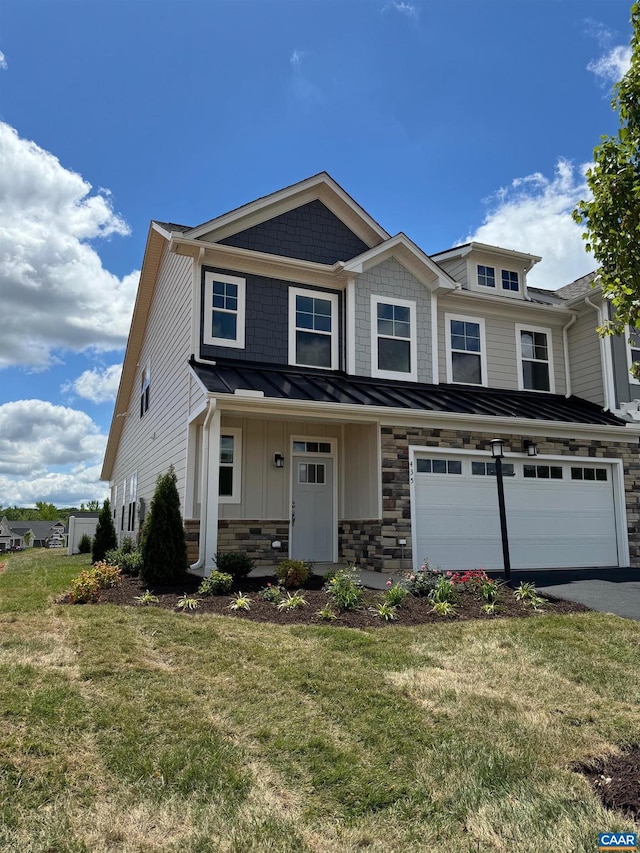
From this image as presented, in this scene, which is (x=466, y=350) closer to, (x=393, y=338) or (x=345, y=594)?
(x=393, y=338)

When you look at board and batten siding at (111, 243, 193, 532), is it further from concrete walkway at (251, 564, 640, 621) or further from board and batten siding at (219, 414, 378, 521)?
concrete walkway at (251, 564, 640, 621)

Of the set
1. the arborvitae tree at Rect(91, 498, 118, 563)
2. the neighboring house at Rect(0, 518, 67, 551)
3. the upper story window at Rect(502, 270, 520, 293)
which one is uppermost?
the upper story window at Rect(502, 270, 520, 293)

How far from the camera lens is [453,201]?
1176 cm

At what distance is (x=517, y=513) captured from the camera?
11242 mm

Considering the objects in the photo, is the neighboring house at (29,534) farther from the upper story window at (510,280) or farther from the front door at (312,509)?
the upper story window at (510,280)

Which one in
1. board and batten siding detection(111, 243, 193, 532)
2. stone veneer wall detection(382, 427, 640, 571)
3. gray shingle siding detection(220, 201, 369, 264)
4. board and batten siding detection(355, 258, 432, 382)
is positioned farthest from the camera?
board and batten siding detection(355, 258, 432, 382)

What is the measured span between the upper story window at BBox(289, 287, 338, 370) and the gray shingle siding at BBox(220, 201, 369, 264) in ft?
2.90

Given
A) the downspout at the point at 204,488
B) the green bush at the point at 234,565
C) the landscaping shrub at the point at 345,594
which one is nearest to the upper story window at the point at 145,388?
the downspout at the point at 204,488

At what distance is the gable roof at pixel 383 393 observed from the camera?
1022 centimetres

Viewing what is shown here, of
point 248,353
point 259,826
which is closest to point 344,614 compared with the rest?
point 259,826

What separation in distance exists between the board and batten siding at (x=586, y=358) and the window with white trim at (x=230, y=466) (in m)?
8.22

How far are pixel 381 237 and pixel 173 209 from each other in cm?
512

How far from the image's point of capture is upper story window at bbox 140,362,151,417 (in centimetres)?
1677

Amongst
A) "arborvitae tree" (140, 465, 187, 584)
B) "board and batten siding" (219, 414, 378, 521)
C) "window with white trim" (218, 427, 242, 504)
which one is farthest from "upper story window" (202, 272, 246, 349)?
"arborvitae tree" (140, 465, 187, 584)
